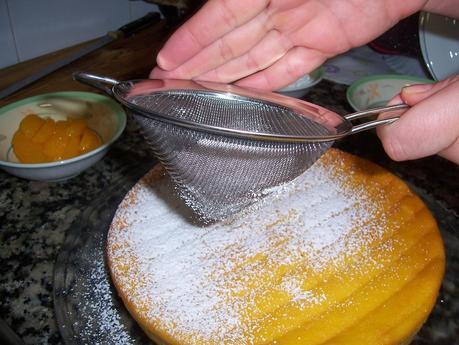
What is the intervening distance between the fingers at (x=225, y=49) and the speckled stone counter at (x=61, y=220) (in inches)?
11.7

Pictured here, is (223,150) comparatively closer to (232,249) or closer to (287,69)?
(232,249)

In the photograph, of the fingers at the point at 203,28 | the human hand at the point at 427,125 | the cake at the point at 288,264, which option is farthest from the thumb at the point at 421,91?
the fingers at the point at 203,28

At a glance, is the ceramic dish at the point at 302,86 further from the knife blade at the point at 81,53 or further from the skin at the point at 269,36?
the knife blade at the point at 81,53

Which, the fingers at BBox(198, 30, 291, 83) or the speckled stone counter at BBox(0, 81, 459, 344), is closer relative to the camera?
the speckled stone counter at BBox(0, 81, 459, 344)

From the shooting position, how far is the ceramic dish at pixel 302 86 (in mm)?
1394

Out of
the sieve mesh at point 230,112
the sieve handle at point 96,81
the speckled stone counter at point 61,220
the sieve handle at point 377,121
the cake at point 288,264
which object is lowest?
the speckled stone counter at point 61,220

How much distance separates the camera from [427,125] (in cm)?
66

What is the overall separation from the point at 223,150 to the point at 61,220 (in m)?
0.50

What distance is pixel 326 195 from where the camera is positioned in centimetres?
93

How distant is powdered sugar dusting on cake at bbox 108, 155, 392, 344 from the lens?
2.31 feet

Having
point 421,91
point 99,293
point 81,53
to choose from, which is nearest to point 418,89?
point 421,91

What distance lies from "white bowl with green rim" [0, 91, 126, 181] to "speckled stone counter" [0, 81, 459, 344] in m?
0.06

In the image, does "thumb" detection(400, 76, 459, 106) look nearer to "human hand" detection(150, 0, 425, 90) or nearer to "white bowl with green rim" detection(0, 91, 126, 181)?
"human hand" detection(150, 0, 425, 90)

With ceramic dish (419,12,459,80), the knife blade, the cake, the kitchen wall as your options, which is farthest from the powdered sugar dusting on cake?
the kitchen wall
